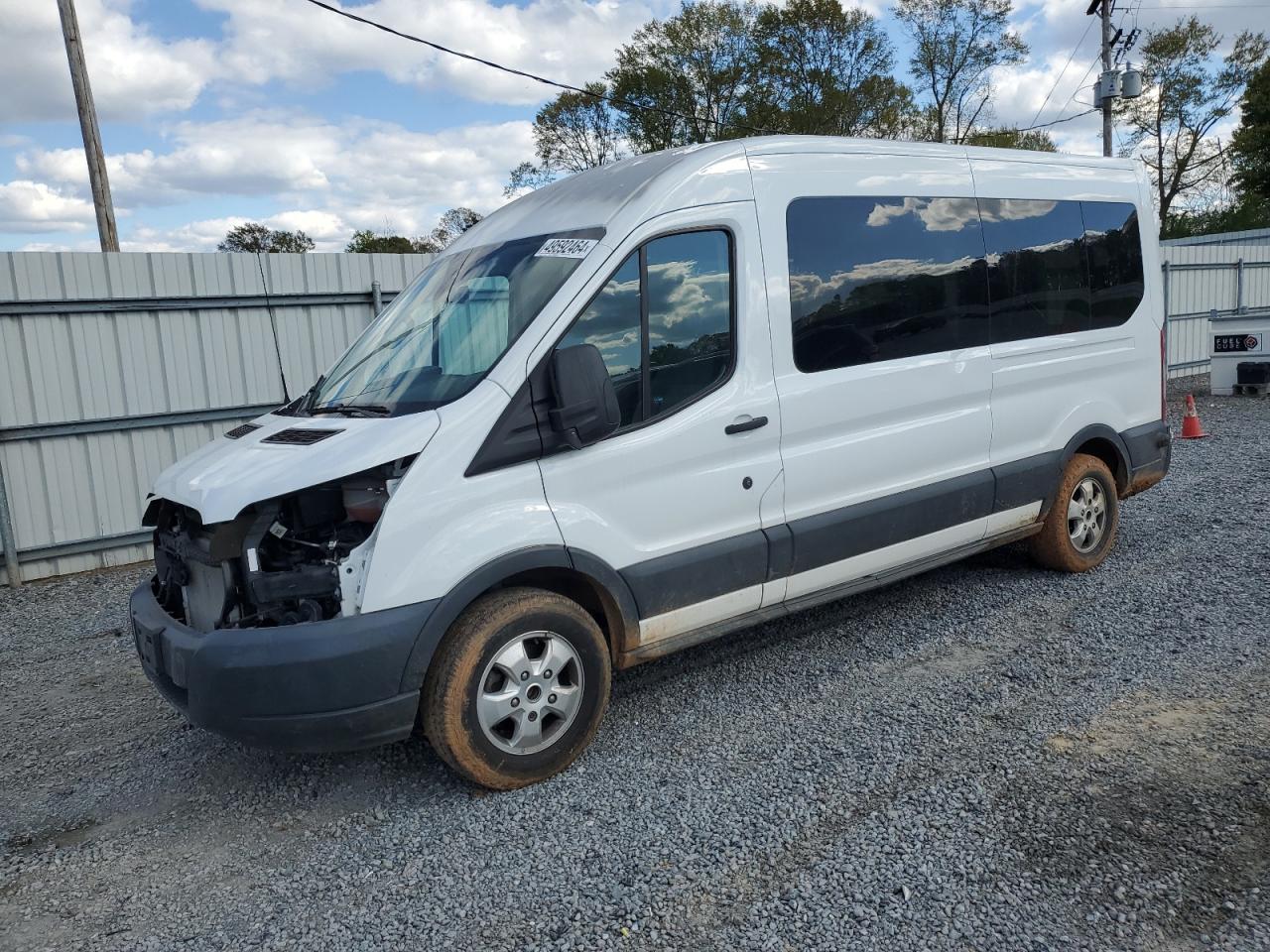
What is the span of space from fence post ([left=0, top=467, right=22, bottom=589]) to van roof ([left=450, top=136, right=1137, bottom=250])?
16.2ft

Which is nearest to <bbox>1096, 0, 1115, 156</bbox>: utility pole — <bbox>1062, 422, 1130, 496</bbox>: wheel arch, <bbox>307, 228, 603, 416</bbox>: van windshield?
<bbox>1062, 422, 1130, 496</bbox>: wheel arch

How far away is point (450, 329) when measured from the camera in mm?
4148

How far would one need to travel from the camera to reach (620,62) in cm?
4059

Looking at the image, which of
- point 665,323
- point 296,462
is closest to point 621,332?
point 665,323

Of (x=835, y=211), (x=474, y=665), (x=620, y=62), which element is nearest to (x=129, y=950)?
(x=474, y=665)

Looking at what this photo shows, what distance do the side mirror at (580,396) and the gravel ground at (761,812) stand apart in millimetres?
1390

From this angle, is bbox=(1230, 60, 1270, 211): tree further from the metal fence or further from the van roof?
the van roof

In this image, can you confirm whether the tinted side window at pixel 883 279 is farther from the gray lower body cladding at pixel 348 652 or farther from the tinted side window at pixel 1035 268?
the gray lower body cladding at pixel 348 652

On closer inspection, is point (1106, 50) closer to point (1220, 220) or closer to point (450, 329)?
point (1220, 220)

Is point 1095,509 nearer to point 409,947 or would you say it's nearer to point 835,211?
point 835,211

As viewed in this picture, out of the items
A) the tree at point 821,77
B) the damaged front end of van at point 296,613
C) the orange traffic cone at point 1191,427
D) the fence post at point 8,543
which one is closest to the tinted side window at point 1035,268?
the damaged front end of van at point 296,613

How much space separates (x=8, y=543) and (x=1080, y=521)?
7861 mm

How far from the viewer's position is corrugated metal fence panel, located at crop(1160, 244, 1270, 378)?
675 inches

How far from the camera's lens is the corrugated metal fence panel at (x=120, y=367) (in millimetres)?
7680
